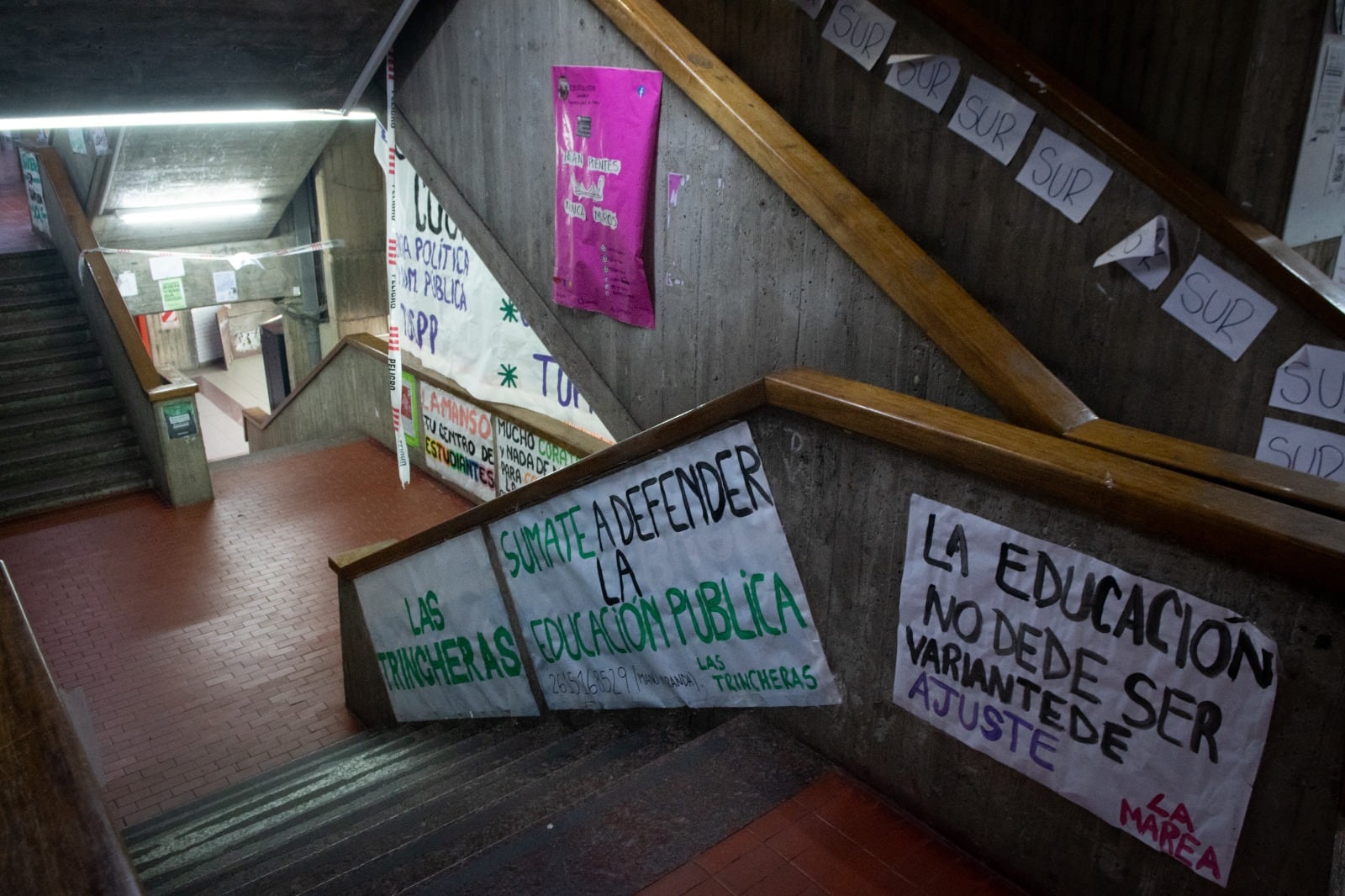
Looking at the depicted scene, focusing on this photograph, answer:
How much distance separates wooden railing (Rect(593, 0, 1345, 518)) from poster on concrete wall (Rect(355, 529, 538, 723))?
2077 millimetres

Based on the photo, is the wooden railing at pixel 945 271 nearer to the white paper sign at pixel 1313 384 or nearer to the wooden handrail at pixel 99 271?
the white paper sign at pixel 1313 384

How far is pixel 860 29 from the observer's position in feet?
12.3

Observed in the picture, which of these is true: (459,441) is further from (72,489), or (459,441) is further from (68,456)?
(68,456)

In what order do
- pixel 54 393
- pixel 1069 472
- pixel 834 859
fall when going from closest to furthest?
1. pixel 1069 472
2. pixel 834 859
3. pixel 54 393

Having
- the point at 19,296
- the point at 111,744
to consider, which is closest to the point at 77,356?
the point at 19,296

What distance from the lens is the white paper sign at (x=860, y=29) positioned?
3.71 metres

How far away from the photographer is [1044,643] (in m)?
2.22

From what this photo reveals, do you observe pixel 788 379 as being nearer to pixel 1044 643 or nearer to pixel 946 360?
pixel 946 360

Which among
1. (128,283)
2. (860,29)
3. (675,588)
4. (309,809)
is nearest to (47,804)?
(675,588)

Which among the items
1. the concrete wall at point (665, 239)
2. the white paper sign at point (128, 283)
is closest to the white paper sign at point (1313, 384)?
the concrete wall at point (665, 239)

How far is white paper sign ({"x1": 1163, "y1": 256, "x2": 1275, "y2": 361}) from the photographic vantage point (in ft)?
9.92

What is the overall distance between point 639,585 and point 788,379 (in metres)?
1.03

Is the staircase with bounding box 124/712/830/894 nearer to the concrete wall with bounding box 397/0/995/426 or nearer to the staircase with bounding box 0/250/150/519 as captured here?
the concrete wall with bounding box 397/0/995/426

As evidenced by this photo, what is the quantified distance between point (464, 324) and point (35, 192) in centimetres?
658
